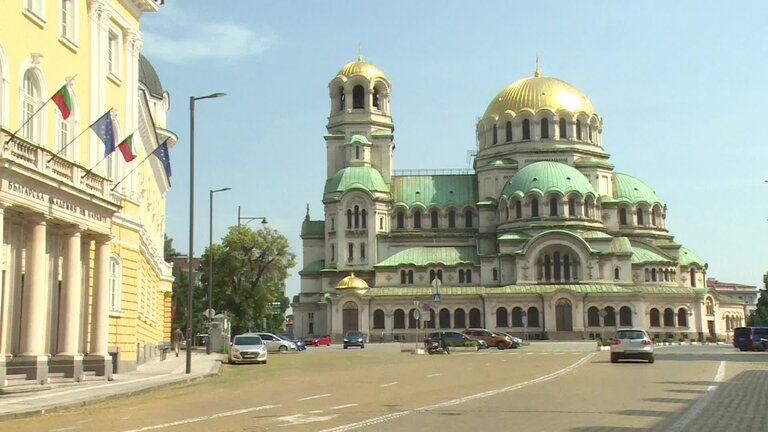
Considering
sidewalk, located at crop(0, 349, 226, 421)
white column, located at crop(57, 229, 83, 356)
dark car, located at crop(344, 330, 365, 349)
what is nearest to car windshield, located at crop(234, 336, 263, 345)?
sidewalk, located at crop(0, 349, 226, 421)

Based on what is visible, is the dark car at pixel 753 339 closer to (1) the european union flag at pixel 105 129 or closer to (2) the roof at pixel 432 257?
(2) the roof at pixel 432 257

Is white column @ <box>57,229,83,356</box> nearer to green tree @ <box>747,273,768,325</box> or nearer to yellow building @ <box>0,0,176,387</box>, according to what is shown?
yellow building @ <box>0,0,176,387</box>

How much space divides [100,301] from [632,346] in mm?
23128

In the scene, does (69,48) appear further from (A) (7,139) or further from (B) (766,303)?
(B) (766,303)

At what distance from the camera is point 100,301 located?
31656 mm

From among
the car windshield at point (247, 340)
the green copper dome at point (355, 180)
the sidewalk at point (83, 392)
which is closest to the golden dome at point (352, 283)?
the green copper dome at point (355, 180)

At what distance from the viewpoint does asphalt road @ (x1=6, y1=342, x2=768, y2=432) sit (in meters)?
17.2

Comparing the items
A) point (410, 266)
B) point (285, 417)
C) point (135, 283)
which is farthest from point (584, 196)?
point (285, 417)

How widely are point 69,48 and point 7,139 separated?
23.5 ft

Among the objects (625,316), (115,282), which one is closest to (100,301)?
(115,282)

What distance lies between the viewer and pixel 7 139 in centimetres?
2511

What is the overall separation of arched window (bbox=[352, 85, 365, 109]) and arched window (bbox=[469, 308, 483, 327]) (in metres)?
26.9

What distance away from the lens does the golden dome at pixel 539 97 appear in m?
111

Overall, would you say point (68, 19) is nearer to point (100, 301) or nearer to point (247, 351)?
point (100, 301)
